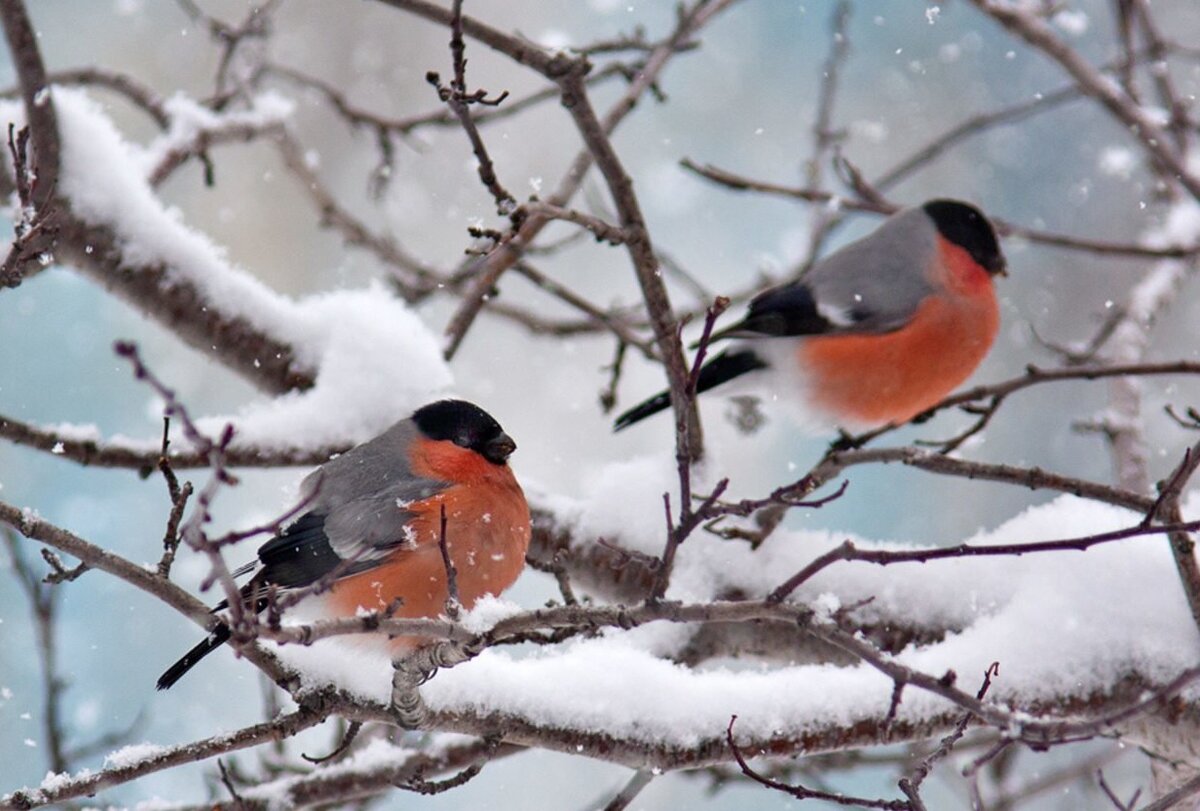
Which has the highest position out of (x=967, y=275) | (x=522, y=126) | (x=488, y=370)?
(x=522, y=126)

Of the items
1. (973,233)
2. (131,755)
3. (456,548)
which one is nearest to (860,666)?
(456,548)

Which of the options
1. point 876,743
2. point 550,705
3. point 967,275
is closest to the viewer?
point 550,705

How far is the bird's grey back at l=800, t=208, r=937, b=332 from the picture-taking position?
13.6 ft

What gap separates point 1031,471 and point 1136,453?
1.58 metres

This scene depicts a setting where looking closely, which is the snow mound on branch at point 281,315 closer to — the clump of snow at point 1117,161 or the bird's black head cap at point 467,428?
the bird's black head cap at point 467,428

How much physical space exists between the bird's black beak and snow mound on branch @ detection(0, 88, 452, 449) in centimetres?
48

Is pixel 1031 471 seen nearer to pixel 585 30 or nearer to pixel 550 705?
pixel 550 705

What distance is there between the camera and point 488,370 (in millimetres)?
7816

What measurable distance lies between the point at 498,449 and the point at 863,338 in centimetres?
154

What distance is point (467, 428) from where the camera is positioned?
10.5 ft

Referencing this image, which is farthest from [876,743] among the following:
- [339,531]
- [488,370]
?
[488,370]

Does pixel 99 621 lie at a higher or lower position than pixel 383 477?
higher

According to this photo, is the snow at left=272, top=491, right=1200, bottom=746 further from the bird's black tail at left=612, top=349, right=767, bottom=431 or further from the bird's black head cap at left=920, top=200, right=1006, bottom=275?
the bird's black head cap at left=920, top=200, right=1006, bottom=275

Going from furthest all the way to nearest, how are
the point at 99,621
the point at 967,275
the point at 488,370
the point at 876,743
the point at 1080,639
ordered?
the point at 488,370, the point at 99,621, the point at 967,275, the point at 1080,639, the point at 876,743
